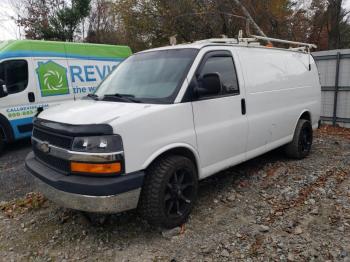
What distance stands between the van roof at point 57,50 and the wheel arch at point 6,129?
55.5 inches

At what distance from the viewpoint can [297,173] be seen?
5285 mm

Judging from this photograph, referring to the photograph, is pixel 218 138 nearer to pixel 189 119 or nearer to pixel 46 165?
pixel 189 119

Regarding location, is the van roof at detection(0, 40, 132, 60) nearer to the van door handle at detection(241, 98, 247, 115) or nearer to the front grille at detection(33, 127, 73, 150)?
the front grille at detection(33, 127, 73, 150)

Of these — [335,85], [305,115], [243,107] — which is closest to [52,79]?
[243,107]

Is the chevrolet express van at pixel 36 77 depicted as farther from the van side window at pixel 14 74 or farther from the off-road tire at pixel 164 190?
the off-road tire at pixel 164 190

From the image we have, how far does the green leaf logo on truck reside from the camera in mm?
7797

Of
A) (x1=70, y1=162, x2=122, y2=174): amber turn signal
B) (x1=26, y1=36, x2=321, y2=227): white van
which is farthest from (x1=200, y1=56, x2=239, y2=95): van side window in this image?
(x1=70, y1=162, x2=122, y2=174): amber turn signal

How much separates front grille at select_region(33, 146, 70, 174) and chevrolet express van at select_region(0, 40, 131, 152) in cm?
413

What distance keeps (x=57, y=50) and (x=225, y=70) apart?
5445 mm

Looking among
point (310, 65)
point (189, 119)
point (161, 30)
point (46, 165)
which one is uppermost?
point (161, 30)

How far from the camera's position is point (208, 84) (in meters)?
3.73

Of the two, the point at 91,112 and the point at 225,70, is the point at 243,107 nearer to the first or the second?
the point at 225,70

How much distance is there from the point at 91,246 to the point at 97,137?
48.5 inches

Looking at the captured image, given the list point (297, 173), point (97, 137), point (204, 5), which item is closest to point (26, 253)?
point (97, 137)
